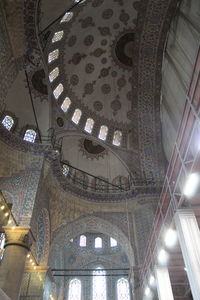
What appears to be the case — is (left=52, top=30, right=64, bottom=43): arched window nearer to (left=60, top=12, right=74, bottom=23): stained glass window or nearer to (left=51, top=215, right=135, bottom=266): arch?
(left=60, top=12, right=74, bottom=23): stained glass window

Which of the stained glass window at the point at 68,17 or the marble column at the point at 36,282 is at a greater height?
the stained glass window at the point at 68,17

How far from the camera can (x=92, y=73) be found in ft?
54.8

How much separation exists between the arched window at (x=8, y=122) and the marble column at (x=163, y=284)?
27.5 ft

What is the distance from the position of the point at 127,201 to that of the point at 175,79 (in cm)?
668

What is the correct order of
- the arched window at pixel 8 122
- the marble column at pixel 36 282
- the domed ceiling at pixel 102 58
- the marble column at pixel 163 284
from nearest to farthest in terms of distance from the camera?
1. the marble column at pixel 163 284
2. the marble column at pixel 36 282
3. the arched window at pixel 8 122
4. the domed ceiling at pixel 102 58

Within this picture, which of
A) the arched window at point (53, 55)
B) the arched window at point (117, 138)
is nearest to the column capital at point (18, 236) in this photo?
the arched window at point (117, 138)

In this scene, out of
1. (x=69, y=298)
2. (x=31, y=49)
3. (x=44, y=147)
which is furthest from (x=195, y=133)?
(x=69, y=298)

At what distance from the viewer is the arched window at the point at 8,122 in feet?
38.5

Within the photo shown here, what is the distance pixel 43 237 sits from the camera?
12258 mm

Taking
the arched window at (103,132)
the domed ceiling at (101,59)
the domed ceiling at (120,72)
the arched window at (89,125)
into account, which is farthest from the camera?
the arched window at (103,132)

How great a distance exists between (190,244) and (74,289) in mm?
14352

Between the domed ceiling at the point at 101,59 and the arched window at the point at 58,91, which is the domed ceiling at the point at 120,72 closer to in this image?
the domed ceiling at the point at 101,59

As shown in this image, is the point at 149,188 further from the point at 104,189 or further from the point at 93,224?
the point at 93,224

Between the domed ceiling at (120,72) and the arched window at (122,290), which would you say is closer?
the domed ceiling at (120,72)
